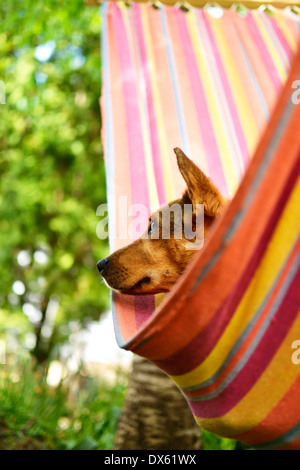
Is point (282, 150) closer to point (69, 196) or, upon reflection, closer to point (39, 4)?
point (39, 4)

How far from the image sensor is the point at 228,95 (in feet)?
11.4

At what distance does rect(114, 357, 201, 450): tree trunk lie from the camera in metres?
3.03

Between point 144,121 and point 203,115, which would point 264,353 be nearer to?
point 144,121

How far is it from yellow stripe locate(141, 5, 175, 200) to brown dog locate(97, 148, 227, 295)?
1.45 ft

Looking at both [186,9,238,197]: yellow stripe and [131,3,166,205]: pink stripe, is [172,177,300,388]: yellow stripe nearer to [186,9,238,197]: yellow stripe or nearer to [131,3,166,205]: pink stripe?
[131,3,166,205]: pink stripe

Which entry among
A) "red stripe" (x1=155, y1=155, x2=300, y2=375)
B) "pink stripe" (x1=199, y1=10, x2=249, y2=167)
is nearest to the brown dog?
"red stripe" (x1=155, y1=155, x2=300, y2=375)

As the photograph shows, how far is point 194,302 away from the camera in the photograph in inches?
51.6

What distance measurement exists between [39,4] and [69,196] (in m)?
3.91

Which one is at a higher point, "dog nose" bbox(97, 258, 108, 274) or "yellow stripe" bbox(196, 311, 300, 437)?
"dog nose" bbox(97, 258, 108, 274)

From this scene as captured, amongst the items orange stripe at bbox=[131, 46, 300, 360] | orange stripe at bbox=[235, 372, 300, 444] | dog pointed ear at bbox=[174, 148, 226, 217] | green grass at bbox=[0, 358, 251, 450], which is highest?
dog pointed ear at bbox=[174, 148, 226, 217]

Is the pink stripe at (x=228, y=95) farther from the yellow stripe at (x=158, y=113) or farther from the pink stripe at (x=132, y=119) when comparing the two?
the pink stripe at (x=132, y=119)

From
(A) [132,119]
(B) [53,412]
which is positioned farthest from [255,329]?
(B) [53,412]

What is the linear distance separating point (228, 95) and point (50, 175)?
4.36m
